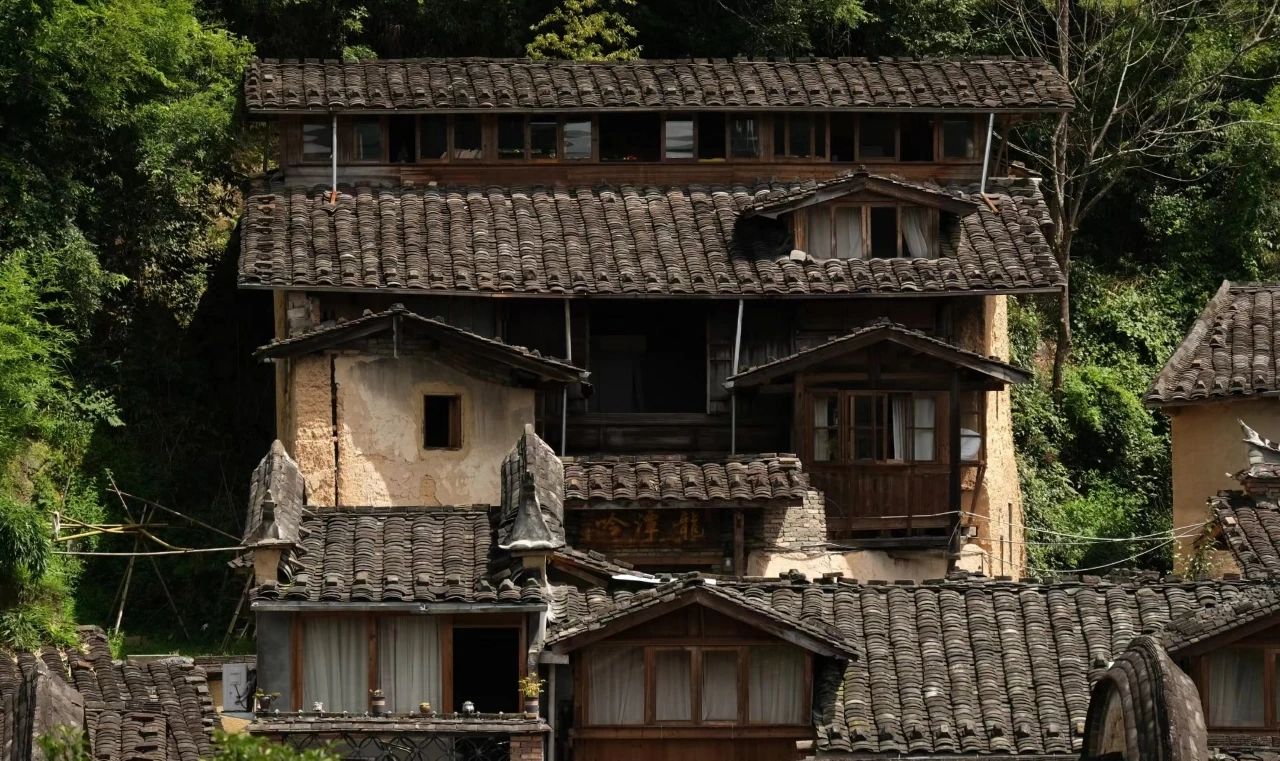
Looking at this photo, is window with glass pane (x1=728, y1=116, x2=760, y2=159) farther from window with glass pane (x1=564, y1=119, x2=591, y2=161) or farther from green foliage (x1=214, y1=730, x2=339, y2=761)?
green foliage (x1=214, y1=730, x2=339, y2=761)

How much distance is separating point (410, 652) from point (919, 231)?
522 inches

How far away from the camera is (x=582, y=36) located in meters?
46.6

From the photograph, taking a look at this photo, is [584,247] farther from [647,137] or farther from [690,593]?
[690,593]

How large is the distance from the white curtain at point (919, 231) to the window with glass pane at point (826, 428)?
3061 mm

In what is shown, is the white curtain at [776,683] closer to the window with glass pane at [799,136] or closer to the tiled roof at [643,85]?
the tiled roof at [643,85]

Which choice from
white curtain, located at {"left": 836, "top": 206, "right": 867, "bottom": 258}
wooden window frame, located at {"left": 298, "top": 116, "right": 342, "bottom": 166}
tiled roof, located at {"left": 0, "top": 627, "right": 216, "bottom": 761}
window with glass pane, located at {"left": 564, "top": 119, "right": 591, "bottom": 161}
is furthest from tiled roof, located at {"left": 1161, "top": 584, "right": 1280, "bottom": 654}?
wooden window frame, located at {"left": 298, "top": 116, "right": 342, "bottom": 166}

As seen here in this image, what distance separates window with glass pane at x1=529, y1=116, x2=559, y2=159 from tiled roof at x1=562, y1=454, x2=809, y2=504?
5.92 metres

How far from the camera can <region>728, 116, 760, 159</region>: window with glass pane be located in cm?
4184

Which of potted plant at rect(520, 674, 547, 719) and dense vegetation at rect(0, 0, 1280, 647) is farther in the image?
dense vegetation at rect(0, 0, 1280, 647)

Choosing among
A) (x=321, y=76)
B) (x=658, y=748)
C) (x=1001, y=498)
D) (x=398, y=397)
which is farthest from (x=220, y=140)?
(x=658, y=748)

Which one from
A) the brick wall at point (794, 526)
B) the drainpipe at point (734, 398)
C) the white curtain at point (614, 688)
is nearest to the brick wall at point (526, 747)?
the white curtain at point (614, 688)

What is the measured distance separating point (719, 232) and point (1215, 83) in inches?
534

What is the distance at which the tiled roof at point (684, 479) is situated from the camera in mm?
37156

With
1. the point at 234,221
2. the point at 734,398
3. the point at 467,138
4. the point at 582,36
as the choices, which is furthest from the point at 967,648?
the point at 234,221
